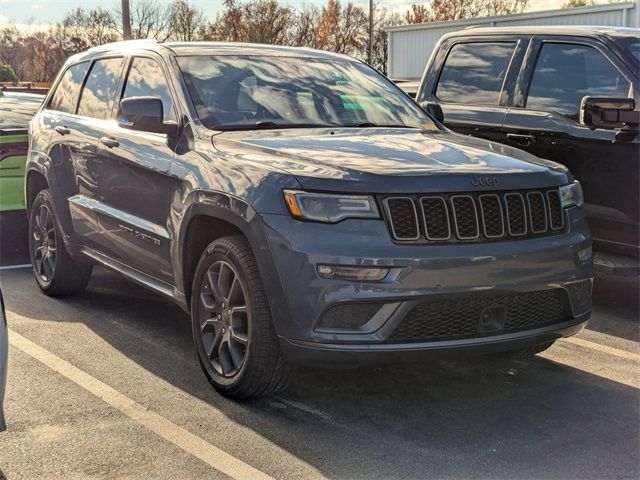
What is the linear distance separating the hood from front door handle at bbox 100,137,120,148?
101 centimetres

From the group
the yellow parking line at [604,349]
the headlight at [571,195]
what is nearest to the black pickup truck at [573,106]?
the yellow parking line at [604,349]

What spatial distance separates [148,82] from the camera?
5535mm

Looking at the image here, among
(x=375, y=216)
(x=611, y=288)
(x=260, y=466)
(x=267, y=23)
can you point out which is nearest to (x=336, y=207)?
(x=375, y=216)

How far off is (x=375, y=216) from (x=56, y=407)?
1.78m

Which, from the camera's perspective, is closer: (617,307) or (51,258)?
(617,307)

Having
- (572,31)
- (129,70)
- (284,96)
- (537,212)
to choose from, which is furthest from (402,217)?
(572,31)

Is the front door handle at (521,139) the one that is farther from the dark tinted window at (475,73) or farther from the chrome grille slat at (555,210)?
the chrome grille slat at (555,210)

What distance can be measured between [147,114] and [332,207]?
4.90 ft

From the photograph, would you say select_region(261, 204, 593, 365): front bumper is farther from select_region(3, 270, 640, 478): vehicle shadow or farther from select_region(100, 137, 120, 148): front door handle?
select_region(100, 137, 120, 148): front door handle

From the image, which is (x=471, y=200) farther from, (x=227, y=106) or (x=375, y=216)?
(x=227, y=106)

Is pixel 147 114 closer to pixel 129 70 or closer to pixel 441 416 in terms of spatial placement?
pixel 129 70

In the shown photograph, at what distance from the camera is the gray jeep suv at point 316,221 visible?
3.90 m

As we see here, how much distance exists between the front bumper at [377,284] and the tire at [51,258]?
2.89 m

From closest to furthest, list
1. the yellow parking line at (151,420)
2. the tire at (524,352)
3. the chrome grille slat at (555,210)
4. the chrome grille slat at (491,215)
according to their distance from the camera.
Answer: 1. the yellow parking line at (151,420)
2. the chrome grille slat at (491,215)
3. the chrome grille slat at (555,210)
4. the tire at (524,352)
